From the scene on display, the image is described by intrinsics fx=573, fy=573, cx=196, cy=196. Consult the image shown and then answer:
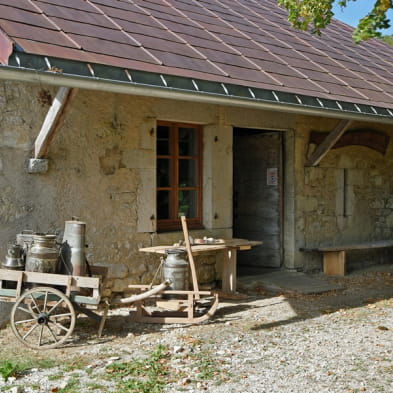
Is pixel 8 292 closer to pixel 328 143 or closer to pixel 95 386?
pixel 95 386

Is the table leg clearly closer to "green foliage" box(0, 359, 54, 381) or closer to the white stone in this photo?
the white stone

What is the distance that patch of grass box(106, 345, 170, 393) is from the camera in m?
3.85

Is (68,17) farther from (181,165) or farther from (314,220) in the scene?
(314,220)

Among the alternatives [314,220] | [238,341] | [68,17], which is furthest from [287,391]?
[314,220]

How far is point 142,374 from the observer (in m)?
4.14

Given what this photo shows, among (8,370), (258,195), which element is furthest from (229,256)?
(8,370)

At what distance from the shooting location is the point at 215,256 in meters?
7.24

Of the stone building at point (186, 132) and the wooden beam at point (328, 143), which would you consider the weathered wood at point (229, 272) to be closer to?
the stone building at point (186, 132)

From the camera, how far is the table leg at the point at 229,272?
21.8ft

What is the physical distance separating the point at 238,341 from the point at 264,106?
244 centimetres

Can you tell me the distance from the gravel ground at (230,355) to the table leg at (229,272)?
0.92 ft

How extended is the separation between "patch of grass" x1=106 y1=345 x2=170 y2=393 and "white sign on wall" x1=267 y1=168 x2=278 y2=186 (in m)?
4.32

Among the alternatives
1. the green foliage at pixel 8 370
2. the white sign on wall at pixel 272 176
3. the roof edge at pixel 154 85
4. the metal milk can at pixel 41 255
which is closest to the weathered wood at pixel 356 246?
the white sign on wall at pixel 272 176

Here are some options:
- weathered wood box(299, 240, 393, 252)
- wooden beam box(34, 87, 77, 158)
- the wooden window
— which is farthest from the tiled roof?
weathered wood box(299, 240, 393, 252)
